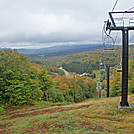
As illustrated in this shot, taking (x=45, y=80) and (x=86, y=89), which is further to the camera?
(x=86, y=89)

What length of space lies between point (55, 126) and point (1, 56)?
13.3 metres

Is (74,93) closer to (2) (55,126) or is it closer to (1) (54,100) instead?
(1) (54,100)

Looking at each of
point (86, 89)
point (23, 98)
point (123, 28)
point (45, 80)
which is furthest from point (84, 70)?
point (123, 28)

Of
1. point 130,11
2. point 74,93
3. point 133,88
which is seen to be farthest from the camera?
point 74,93

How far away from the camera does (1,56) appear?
1712 cm

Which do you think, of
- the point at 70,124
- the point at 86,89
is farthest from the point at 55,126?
the point at 86,89

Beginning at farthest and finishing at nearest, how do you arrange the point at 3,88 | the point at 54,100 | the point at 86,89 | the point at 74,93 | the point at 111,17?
the point at 86,89 < the point at 74,93 < the point at 54,100 < the point at 3,88 < the point at 111,17

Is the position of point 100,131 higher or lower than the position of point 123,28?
lower

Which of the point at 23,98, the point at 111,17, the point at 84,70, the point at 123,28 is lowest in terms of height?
the point at 84,70

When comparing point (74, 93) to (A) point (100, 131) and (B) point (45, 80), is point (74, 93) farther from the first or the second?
(A) point (100, 131)

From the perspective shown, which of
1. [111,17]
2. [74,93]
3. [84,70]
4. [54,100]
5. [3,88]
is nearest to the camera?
[111,17]

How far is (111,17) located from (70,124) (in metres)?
7.16

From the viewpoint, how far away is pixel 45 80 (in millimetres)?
25266

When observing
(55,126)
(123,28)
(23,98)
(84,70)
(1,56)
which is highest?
(123,28)
